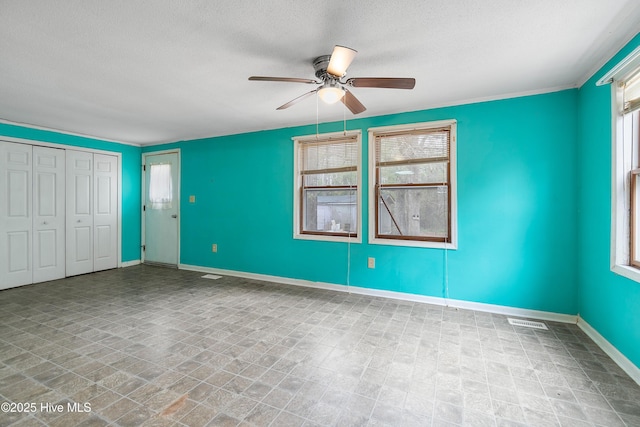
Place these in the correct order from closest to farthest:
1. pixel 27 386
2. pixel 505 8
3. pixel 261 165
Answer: pixel 505 8, pixel 27 386, pixel 261 165

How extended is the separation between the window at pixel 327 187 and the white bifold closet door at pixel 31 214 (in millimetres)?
3835

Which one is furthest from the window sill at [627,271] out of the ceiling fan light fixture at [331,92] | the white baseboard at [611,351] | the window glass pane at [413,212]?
the ceiling fan light fixture at [331,92]

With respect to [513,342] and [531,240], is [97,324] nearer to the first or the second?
[513,342]

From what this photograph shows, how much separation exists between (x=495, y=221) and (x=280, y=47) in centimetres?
281

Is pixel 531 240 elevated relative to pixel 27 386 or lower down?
elevated

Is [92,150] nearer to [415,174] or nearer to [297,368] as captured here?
[297,368]

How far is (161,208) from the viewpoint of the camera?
5516 millimetres

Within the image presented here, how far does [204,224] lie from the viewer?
5.04 metres

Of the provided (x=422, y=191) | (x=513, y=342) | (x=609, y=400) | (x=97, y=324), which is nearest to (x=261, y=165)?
(x=422, y=191)

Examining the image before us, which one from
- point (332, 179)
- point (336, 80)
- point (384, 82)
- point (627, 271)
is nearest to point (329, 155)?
point (332, 179)

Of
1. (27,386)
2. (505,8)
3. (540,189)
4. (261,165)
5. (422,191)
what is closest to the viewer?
(505,8)

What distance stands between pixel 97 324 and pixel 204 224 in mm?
2398

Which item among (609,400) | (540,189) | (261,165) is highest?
(261,165)

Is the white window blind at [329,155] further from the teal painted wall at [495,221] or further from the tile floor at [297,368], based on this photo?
the tile floor at [297,368]
